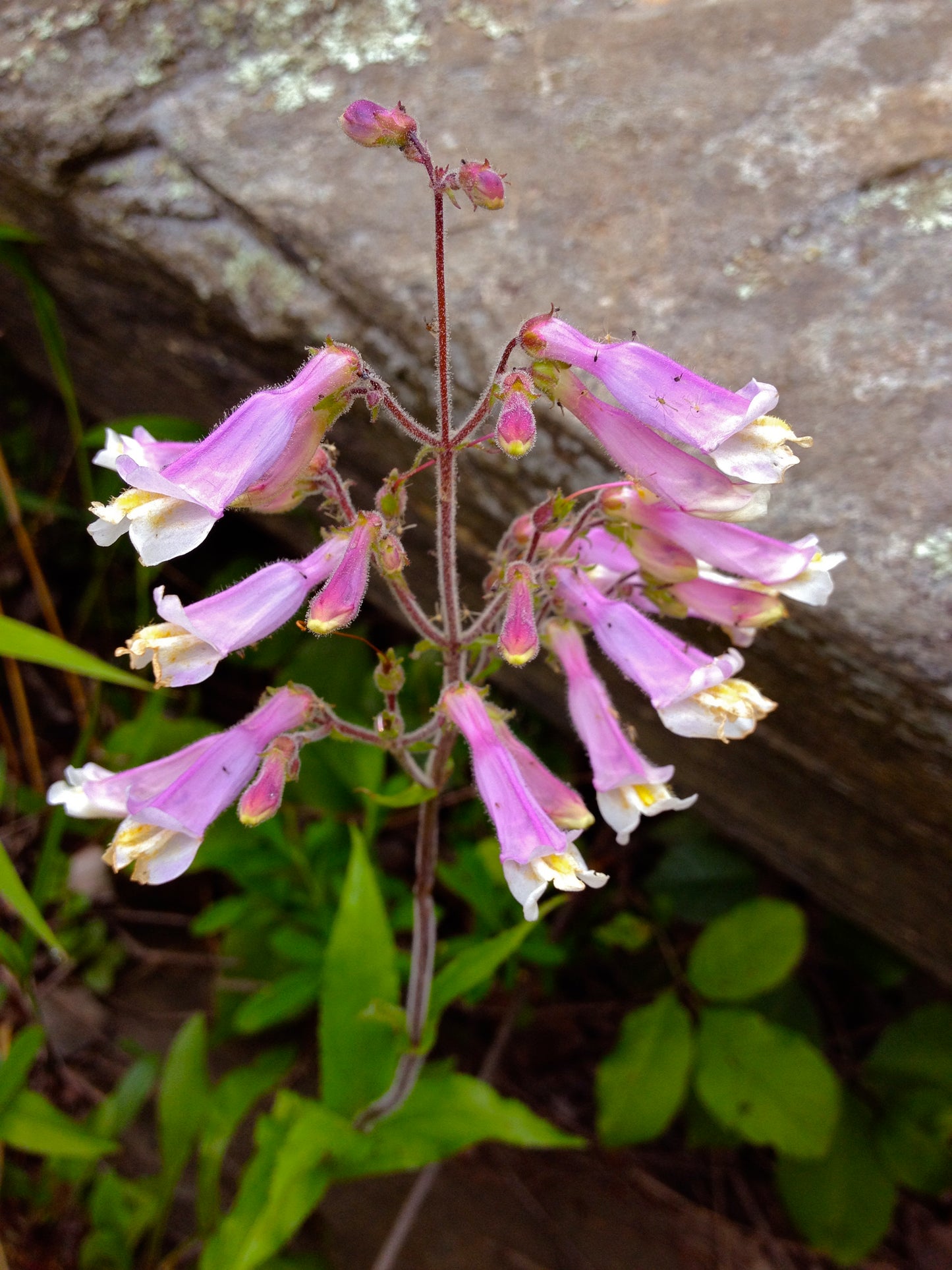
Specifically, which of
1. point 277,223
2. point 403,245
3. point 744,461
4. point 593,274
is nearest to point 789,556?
point 744,461

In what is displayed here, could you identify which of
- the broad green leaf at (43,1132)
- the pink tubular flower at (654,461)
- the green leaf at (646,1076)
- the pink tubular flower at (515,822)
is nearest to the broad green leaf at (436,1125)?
the green leaf at (646,1076)

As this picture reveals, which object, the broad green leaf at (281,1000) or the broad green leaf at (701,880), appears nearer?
the broad green leaf at (281,1000)

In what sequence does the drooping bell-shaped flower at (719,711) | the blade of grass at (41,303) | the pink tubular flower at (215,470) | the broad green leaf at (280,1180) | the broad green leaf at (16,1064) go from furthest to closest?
1. the blade of grass at (41,303)
2. the broad green leaf at (16,1064)
3. the broad green leaf at (280,1180)
4. the drooping bell-shaped flower at (719,711)
5. the pink tubular flower at (215,470)

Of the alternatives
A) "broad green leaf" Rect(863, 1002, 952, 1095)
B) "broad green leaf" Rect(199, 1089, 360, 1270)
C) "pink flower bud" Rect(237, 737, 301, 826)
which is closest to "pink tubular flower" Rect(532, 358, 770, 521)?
"pink flower bud" Rect(237, 737, 301, 826)

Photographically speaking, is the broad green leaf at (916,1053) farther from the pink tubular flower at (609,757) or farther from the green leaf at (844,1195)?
the pink tubular flower at (609,757)

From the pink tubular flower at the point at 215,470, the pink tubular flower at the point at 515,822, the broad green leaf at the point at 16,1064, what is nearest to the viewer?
the pink tubular flower at the point at 215,470

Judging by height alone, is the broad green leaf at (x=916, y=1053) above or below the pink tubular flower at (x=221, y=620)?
below

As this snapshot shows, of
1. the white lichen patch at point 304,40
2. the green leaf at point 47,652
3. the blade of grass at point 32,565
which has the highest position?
the white lichen patch at point 304,40

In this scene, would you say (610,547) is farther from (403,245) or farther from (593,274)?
(403,245)
